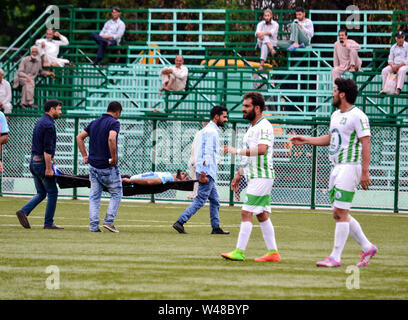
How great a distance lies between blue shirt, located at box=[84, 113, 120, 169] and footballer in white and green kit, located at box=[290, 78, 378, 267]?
4527mm

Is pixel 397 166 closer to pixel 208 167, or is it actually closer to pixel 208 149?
pixel 208 167

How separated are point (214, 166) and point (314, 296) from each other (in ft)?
21.3

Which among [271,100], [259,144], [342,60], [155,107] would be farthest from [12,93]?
[259,144]

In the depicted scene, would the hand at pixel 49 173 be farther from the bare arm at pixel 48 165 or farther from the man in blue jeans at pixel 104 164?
the man in blue jeans at pixel 104 164

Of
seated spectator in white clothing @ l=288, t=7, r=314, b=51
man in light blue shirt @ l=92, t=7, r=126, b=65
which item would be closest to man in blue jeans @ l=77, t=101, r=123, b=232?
seated spectator in white clothing @ l=288, t=7, r=314, b=51

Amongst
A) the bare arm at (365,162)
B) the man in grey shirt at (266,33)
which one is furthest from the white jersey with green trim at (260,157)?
the man in grey shirt at (266,33)

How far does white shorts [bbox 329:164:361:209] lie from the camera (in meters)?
9.34

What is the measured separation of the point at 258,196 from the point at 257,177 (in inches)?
9.3

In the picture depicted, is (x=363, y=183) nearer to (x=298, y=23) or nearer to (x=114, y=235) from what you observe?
(x=114, y=235)

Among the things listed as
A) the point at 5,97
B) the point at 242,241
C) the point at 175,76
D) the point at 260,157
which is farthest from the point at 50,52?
the point at 242,241

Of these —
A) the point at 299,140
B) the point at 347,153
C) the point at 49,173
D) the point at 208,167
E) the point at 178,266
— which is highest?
the point at 299,140

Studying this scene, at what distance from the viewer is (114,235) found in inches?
497

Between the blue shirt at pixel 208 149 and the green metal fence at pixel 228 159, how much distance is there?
671cm

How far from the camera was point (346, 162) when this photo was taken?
371 inches
